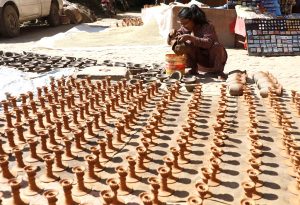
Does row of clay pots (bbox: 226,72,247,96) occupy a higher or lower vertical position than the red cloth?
lower

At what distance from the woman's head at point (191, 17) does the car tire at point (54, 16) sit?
8.62m

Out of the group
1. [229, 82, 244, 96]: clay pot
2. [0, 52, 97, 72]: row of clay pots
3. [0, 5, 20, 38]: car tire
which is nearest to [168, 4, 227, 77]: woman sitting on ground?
[229, 82, 244, 96]: clay pot

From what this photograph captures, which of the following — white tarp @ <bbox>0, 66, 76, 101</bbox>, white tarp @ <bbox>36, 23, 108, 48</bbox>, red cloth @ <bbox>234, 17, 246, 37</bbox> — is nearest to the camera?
white tarp @ <bbox>0, 66, 76, 101</bbox>

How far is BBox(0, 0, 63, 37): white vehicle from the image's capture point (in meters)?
10.3

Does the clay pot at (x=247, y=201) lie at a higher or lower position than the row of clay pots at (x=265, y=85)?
lower

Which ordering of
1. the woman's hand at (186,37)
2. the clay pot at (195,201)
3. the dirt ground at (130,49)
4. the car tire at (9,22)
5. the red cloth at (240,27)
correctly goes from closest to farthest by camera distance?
Answer: 1. the clay pot at (195,201)
2. the woman's hand at (186,37)
3. the dirt ground at (130,49)
4. the red cloth at (240,27)
5. the car tire at (9,22)

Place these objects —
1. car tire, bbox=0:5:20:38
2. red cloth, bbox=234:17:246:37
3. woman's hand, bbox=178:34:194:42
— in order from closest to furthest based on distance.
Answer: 1. woman's hand, bbox=178:34:194:42
2. red cloth, bbox=234:17:246:37
3. car tire, bbox=0:5:20:38

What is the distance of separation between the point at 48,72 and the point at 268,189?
4.46m

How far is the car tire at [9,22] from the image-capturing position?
10192mm

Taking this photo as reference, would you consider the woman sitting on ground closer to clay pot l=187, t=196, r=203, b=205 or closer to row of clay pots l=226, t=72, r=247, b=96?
row of clay pots l=226, t=72, r=247, b=96

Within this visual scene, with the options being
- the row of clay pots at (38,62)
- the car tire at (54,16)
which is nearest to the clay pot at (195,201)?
the row of clay pots at (38,62)

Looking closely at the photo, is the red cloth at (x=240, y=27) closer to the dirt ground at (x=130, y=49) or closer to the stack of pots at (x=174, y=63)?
the dirt ground at (x=130, y=49)

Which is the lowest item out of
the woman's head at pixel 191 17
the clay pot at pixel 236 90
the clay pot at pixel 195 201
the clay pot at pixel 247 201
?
the clay pot at pixel 247 201

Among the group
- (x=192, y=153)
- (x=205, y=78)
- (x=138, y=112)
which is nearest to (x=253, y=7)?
(x=205, y=78)
